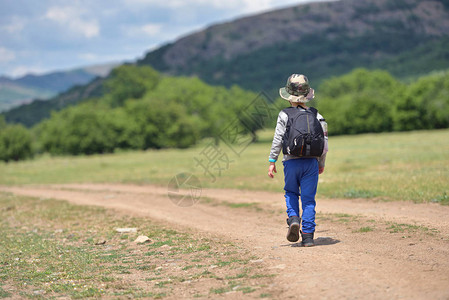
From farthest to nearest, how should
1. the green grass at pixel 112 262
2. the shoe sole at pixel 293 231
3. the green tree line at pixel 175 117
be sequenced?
the green tree line at pixel 175 117, the shoe sole at pixel 293 231, the green grass at pixel 112 262

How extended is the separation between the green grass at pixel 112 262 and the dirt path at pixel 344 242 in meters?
0.67

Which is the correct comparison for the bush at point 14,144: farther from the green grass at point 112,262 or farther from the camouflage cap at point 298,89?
the camouflage cap at point 298,89

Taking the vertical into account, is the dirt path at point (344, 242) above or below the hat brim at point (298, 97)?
below

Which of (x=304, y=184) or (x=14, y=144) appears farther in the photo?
(x=14, y=144)

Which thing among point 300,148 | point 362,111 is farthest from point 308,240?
point 362,111

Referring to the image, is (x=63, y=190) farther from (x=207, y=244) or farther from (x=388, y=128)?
(x=388, y=128)

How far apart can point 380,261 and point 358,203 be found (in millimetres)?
9119

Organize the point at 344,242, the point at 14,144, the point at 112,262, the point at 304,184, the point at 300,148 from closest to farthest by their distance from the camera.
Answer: the point at 300,148
the point at 304,184
the point at 344,242
the point at 112,262
the point at 14,144

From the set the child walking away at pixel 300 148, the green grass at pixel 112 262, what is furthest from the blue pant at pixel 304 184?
the green grass at pixel 112 262

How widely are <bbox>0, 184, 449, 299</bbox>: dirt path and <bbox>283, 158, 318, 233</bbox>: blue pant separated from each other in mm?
613

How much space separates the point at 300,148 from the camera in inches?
340

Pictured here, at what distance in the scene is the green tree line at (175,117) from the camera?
286ft

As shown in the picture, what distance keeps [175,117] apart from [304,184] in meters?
80.4

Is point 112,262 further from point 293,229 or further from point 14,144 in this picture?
point 14,144
